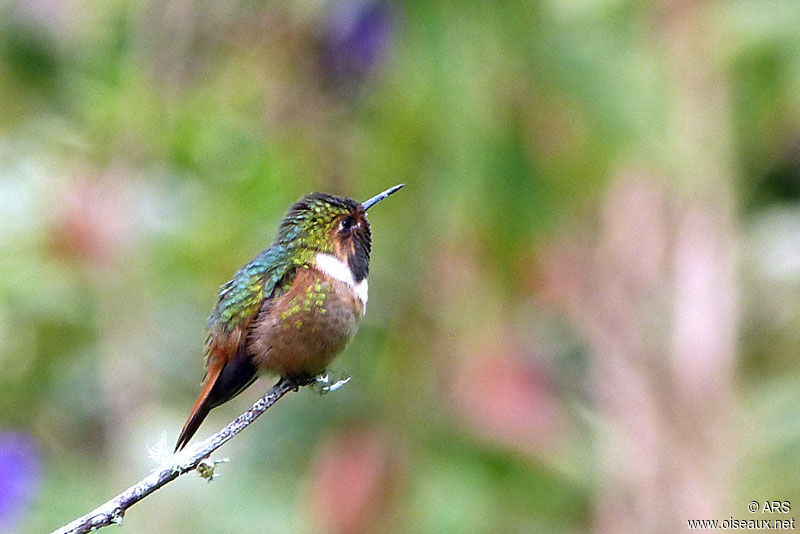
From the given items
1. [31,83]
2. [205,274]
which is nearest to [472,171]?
[205,274]

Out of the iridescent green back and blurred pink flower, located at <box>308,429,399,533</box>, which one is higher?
blurred pink flower, located at <box>308,429,399,533</box>

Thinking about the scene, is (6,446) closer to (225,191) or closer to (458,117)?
(225,191)

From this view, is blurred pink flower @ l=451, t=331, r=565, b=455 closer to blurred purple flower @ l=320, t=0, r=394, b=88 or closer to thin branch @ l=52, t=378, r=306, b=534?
blurred purple flower @ l=320, t=0, r=394, b=88

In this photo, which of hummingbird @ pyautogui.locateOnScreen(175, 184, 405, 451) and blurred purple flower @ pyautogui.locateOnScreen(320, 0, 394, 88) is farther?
blurred purple flower @ pyautogui.locateOnScreen(320, 0, 394, 88)

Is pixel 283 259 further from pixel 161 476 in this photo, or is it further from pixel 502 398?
pixel 502 398

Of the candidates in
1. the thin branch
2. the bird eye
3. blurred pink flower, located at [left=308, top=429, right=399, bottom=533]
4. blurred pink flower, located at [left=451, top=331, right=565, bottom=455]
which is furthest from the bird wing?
blurred pink flower, located at [left=451, top=331, right=565, bottom=455]

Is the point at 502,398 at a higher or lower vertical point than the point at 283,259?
higher

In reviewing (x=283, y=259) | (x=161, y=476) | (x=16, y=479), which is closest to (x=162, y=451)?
(x=161, y=476)
